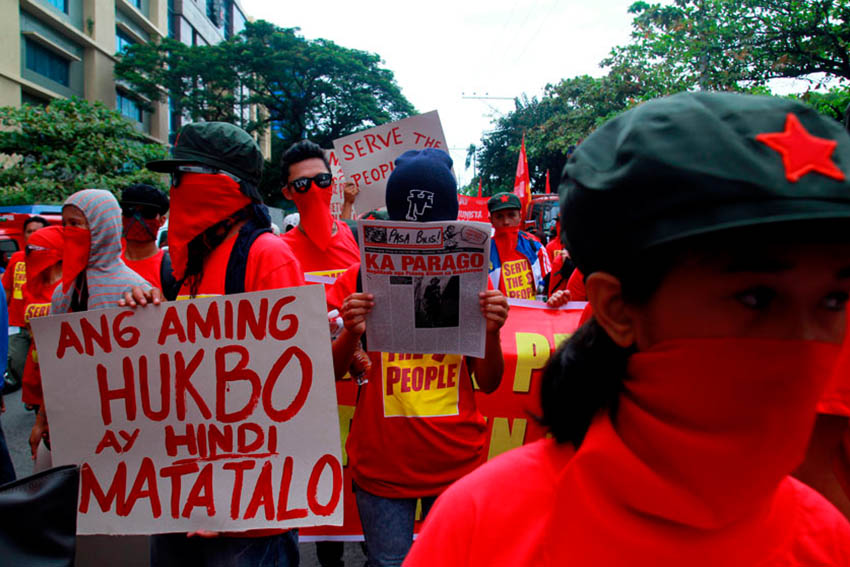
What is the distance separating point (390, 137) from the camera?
4695 mm

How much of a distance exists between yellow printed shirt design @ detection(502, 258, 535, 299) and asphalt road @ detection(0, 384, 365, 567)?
2195 mm

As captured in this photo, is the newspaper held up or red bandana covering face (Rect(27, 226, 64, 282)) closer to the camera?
the newspaper held up

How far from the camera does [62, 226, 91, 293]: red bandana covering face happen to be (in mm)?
2721

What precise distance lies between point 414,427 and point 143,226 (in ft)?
8.69

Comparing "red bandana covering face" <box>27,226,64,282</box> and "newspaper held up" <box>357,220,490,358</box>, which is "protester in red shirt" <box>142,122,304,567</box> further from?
"red bandana covering face" <box>27,226,64,282</box>

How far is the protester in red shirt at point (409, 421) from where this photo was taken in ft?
7.25

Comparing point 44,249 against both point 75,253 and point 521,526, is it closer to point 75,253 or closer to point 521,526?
point 75,253

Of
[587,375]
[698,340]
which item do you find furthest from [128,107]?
[698,340]

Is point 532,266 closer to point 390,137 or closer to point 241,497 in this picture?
point 390,137

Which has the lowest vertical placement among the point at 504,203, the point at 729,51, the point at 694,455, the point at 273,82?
the point at 694,455

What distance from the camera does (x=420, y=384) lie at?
2260 mm

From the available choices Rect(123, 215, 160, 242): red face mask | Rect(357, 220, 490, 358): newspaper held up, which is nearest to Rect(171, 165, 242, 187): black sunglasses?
Rect(357, 220, 490, 358): newspaper held up

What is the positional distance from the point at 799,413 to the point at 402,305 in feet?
4.54

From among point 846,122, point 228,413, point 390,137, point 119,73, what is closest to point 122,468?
point 228,413
